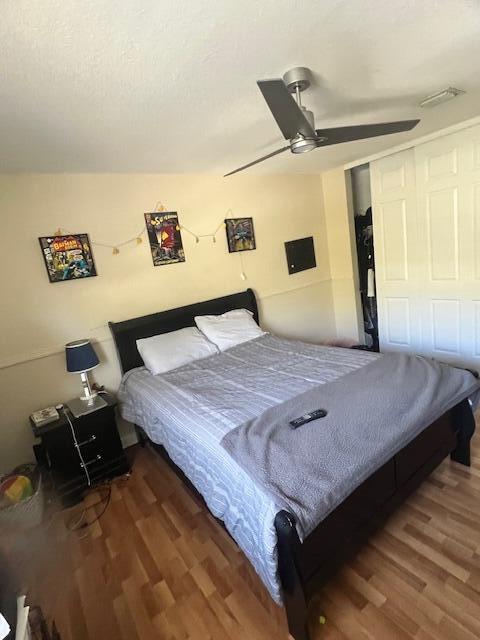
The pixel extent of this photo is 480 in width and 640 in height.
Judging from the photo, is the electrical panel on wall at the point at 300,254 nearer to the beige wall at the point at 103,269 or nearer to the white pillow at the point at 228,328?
the beige wall at the point at 103,269

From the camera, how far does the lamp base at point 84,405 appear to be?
87.6 inches

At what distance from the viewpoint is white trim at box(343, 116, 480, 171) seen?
8.50ft

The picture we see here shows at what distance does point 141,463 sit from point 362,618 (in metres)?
1.77

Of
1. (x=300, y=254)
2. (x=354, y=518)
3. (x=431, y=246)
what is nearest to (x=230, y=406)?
(x=354, y=518)

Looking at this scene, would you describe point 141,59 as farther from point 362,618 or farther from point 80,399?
point 362,618

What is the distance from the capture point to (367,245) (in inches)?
151

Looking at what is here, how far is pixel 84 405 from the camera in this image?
91.4 inches

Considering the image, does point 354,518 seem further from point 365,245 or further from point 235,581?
point 365,245

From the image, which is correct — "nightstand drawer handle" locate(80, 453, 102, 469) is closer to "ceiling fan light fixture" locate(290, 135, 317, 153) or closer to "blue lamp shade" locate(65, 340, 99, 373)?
"blue lamp shade" locate(65, 340, 99, 373)

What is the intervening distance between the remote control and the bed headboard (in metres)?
1.63

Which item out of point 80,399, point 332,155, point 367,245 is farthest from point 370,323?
point 80,399

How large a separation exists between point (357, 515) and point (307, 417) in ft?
1.43

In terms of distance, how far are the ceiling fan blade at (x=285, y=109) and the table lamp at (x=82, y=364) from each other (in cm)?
187

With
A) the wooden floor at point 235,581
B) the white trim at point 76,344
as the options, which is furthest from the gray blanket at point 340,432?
the white trim at point 76,344
